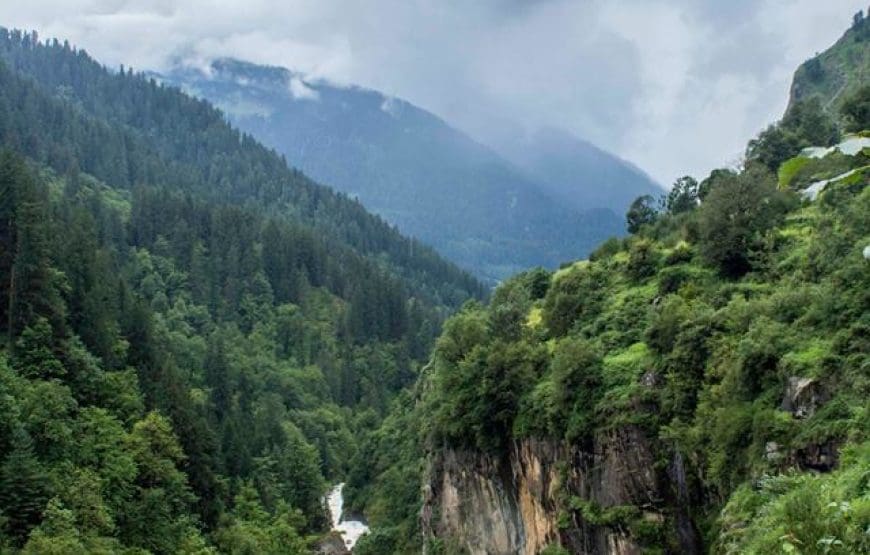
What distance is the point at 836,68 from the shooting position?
124250 millimetres

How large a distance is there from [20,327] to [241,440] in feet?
101

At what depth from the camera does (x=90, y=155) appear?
19012 cm

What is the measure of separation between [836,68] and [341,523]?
91970mm

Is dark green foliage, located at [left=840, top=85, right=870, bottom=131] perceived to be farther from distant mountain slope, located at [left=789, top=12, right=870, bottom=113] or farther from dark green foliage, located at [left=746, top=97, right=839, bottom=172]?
distant mountain slope, located at [left=789, top=12, right=870, bottom=113]

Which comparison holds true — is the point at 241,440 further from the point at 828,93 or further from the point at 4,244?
the point at 828,93

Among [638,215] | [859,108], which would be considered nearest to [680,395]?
[859,108]

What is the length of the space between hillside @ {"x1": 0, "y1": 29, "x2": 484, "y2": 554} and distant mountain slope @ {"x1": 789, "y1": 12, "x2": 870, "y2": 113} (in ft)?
247

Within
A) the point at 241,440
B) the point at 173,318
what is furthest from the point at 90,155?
the point at 241,440

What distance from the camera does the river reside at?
89.1m

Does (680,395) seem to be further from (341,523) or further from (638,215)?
(341,523)

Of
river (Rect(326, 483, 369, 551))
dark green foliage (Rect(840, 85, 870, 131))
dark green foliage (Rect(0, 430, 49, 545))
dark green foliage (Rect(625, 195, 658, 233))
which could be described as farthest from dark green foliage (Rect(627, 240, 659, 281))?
river (Rect(326, 483, 369, 551))

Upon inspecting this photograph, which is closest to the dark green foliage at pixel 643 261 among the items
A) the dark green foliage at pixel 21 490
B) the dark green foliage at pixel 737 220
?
the dark green foliage at pixel 737 220

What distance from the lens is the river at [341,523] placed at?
89.1 m

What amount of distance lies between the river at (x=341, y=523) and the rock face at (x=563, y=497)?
30.6 m
